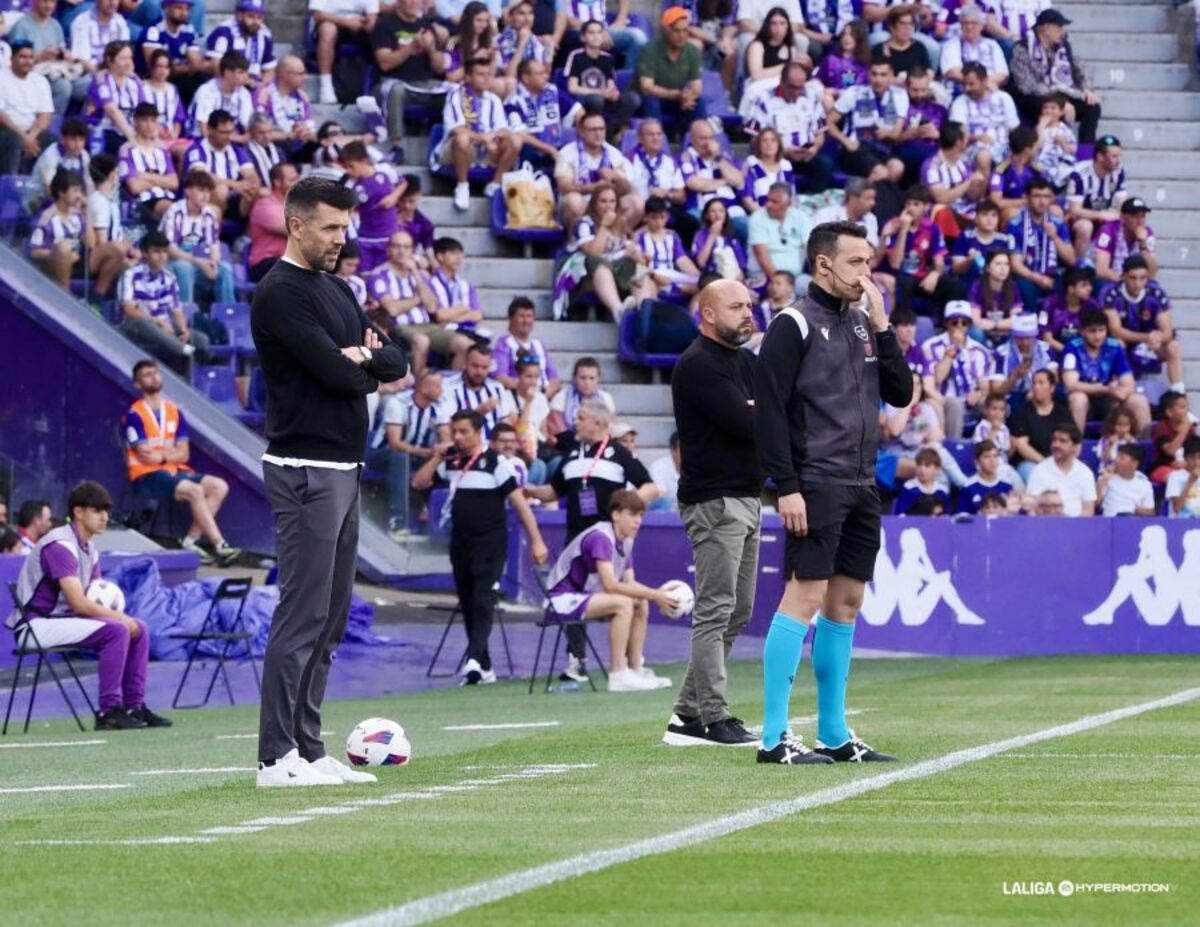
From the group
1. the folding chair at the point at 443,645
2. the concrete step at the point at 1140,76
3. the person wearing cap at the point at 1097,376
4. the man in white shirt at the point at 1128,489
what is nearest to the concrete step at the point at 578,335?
the person wearing cap at the point at 1097,376

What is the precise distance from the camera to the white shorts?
15.0m

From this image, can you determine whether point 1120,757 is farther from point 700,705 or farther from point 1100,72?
point 1100,72

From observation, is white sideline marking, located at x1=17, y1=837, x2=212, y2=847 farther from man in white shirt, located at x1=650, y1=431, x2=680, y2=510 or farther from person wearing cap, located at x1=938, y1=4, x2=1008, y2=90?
person wearing cap, located at x1=938, y1=4, x2=1008, y2=90

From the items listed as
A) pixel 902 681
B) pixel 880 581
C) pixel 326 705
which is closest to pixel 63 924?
pixel 326 705

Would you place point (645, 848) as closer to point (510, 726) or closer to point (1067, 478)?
point (510, 726)

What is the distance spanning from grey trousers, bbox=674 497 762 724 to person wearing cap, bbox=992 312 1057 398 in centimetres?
1219

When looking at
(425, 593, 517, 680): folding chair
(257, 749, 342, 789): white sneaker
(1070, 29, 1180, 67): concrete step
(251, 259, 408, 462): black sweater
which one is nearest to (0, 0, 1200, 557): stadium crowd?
(425, 593, 517, 680): folding chair

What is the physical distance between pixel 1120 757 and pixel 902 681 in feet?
21.4

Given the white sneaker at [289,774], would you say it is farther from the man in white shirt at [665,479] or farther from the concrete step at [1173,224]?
the concrete step at [1173,224]

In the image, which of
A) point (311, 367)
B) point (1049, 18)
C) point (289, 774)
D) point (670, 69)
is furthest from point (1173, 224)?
point (289, 774)

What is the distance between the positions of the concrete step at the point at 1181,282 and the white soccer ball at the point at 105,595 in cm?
1510

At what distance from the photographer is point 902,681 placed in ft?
56.4

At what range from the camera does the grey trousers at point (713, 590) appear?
11.6 meters

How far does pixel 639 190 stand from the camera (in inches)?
979
